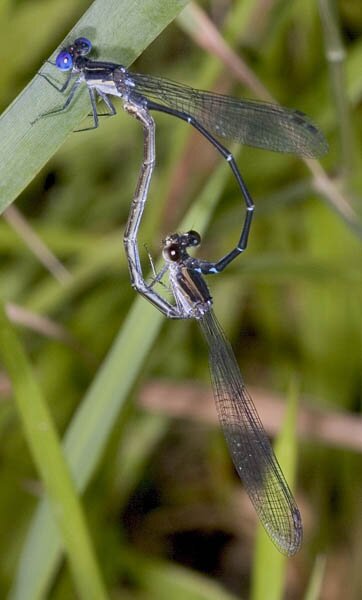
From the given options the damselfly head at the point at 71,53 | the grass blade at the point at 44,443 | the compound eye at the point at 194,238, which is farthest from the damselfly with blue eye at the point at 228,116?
the grass blade at the point at 44,443

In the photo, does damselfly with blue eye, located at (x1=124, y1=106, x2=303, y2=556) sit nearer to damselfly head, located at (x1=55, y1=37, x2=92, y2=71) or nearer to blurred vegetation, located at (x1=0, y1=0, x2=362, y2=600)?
blurred vegetation, located at (x1=0, y1=0, x2=362, y2=600)

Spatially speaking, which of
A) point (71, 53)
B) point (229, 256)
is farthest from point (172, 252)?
point (71, 53)

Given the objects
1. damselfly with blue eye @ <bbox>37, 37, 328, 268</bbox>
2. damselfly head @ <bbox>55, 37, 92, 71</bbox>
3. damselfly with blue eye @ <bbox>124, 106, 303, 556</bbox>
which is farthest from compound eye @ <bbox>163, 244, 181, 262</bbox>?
damselfly head @ <bbox>55, 37, 92, 71</bbox>

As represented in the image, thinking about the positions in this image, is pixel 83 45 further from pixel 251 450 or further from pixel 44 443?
pixel 251 450

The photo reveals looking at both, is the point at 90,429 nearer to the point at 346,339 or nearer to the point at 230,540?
the point at 346,339

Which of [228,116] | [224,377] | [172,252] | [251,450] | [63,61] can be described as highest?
[228,116]

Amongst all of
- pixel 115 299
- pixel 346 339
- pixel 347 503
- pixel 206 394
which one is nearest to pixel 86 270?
pixel 115 299

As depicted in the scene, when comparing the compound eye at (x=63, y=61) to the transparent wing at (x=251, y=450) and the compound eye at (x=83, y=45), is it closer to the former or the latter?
the compound eye at (x=83, y=45)
